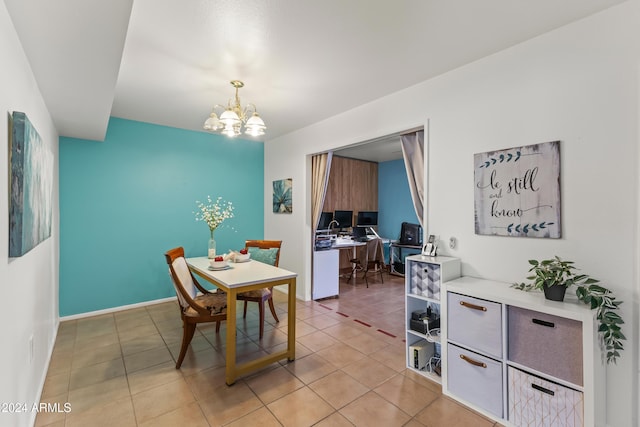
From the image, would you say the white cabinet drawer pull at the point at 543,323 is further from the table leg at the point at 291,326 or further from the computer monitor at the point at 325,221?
the computer monitor at the point at 325,221

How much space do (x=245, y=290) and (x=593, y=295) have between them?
239 centimetres

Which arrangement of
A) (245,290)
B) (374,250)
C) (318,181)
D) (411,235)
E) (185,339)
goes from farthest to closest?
(374,250), (411,235), (318,181), (185,339), (245,290)

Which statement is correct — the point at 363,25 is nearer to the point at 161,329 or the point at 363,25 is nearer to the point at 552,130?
the point at 552,130

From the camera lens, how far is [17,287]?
60.3 inches

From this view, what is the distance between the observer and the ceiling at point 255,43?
1.59 m

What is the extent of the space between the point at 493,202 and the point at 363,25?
64.1 inches

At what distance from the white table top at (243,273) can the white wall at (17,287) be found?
3.81 feet

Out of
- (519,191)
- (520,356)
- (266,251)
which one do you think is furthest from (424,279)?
(266,251)

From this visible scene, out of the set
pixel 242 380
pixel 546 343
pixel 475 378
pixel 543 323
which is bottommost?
pixel 242 380

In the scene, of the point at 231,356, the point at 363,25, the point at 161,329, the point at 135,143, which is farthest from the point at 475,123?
the point at 135,143

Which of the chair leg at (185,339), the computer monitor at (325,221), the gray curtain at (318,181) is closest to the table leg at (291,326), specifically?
the chair leg at (185,339)

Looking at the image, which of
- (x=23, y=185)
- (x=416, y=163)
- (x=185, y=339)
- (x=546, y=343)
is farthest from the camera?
(x=416, y=163)

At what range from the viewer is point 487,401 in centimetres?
195

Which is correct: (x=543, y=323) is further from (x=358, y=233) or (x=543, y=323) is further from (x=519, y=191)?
(x=358, y=233)
